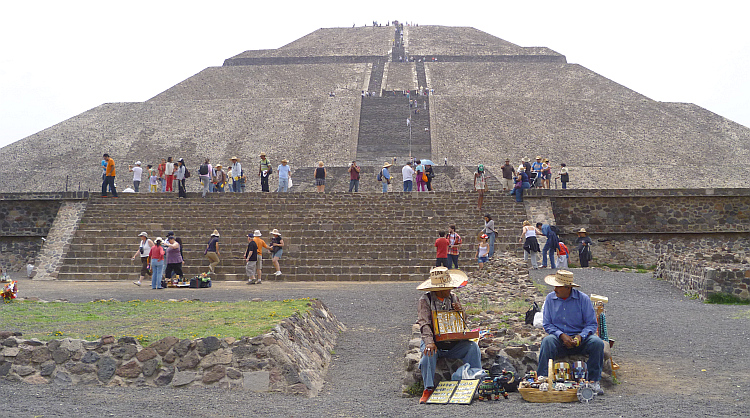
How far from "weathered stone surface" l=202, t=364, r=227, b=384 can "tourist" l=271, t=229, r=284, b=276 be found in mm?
8890

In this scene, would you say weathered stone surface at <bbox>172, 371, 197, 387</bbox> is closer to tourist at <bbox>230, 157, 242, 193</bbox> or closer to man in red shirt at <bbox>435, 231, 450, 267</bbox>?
man in red shirt at <bbox>435, 231, 450, 267</bbox>

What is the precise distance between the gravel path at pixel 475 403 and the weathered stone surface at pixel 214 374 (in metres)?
0.14

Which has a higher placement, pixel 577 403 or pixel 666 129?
pixel 666 129

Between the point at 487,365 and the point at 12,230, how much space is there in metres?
16.4

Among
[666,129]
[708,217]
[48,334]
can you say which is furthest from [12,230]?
[666,129]

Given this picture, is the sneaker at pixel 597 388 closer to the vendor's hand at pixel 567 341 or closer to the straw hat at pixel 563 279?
the vendor's hand at pixel 567 341

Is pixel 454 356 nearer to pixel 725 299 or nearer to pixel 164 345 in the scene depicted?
pixel 164 345

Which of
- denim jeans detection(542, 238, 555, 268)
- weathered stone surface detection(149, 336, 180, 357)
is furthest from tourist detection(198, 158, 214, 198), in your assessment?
weathered stone surface detection(149, 336, 180, 357)

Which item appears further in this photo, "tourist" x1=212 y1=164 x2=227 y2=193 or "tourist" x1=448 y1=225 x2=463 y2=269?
"tourist" x1=212 y1=164 x2=227 y2=193

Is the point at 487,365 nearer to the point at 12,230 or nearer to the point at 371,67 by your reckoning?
the point at 12,230

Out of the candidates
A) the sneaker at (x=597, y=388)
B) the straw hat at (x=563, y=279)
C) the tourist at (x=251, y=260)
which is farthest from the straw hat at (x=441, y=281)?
the tourist at (x=251, y=260)

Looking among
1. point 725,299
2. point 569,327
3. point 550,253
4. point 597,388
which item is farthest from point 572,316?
point 550,253

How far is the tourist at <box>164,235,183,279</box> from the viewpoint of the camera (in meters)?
14.0

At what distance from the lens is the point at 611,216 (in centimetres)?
1861
